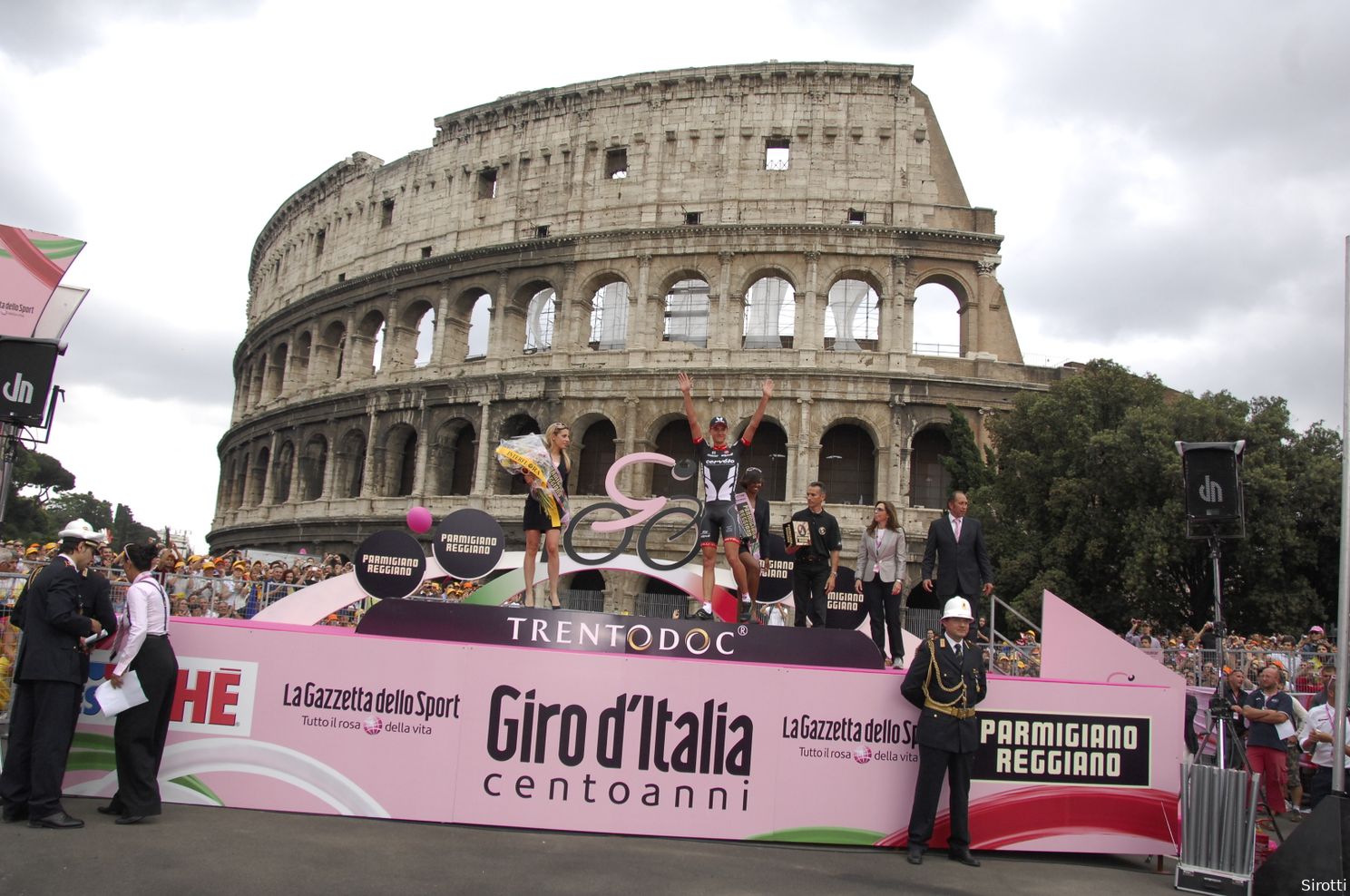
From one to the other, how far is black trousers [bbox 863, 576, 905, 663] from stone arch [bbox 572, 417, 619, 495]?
73.0ft

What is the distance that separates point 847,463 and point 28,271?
76.7 ft

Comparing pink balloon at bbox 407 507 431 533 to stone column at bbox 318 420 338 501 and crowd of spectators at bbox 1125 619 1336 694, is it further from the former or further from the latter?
stone column at bbox 318 420 338 501

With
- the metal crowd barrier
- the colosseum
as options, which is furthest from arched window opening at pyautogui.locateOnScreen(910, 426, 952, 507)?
the metal crowd barrier

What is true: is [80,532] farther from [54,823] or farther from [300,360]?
[300,360]

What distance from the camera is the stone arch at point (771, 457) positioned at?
30375 millimetres

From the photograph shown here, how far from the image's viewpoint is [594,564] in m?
11.1

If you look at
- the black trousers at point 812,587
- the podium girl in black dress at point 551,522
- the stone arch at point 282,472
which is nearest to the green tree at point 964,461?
the black trousers at point 812,587

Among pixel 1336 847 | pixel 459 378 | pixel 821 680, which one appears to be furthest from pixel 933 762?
pixel 459 378

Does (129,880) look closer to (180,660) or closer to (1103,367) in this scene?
(180,660)

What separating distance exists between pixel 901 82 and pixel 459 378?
57.5ft

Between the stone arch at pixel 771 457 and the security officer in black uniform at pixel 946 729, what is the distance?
22491 millimetres

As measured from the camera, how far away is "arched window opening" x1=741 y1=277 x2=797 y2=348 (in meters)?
31.7

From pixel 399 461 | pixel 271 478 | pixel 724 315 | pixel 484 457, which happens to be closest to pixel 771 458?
pixel 724 315

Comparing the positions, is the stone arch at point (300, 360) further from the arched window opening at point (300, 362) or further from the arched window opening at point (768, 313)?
the arched window opening at point (768, 313)
